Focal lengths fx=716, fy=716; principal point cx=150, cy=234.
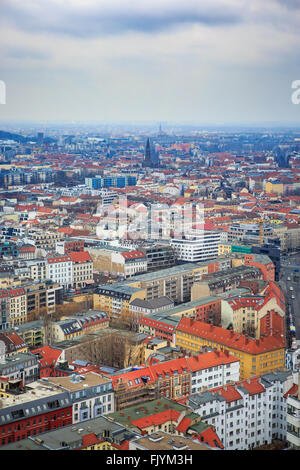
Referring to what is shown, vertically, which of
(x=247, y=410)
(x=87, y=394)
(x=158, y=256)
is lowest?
(x=247, y=410)

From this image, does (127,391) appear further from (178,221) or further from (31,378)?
(178,221)

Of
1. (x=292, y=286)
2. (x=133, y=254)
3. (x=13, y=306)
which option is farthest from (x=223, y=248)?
(x=13, y=306)

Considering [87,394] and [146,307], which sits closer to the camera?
[87,394]

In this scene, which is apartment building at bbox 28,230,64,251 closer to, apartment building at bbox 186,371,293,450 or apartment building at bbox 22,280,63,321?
apartment building at bbox 22,280,63,321

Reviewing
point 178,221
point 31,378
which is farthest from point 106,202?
point 31,378

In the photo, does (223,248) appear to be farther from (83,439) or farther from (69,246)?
(83,439)

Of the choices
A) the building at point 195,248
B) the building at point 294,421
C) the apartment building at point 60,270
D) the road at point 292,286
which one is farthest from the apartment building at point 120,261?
the building at point 294,421
